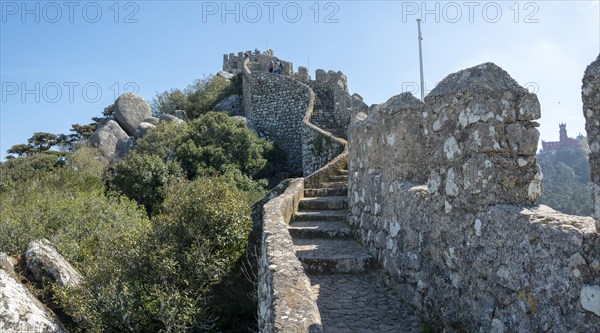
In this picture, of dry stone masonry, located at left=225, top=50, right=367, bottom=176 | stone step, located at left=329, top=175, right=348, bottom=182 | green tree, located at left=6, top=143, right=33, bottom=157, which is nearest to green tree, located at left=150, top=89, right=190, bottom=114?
dry stone masonry, located at left=225, top=50, right=367, bottom=176

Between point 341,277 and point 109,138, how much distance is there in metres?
27.0

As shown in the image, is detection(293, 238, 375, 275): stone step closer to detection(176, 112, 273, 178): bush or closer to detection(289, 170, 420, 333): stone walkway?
detection(289, 170, 420, 333): stone walkway

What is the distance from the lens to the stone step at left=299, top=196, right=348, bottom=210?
8.89 meters

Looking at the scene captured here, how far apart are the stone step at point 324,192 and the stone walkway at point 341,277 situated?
29.7 inches

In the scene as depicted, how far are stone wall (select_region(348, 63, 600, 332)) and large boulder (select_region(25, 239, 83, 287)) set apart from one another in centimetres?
663

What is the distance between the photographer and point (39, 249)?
9.03m

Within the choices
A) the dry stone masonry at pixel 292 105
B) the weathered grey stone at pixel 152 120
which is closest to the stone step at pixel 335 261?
the dry stone masonry at pixel 292 105

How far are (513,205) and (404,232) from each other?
1.80 m

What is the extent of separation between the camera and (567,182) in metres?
7.43

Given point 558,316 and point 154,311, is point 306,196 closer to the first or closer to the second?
point 154,311

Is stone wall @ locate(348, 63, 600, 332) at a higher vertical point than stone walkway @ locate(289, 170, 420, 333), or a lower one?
higher

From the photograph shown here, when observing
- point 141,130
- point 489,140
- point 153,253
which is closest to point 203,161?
point 153,253

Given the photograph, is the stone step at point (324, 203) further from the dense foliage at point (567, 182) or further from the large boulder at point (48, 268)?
the large boulder at point (48, 268)

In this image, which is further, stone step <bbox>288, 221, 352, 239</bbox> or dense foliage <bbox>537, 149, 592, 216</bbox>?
stone step <bbox>288, 221, 352, 239</bbox>
